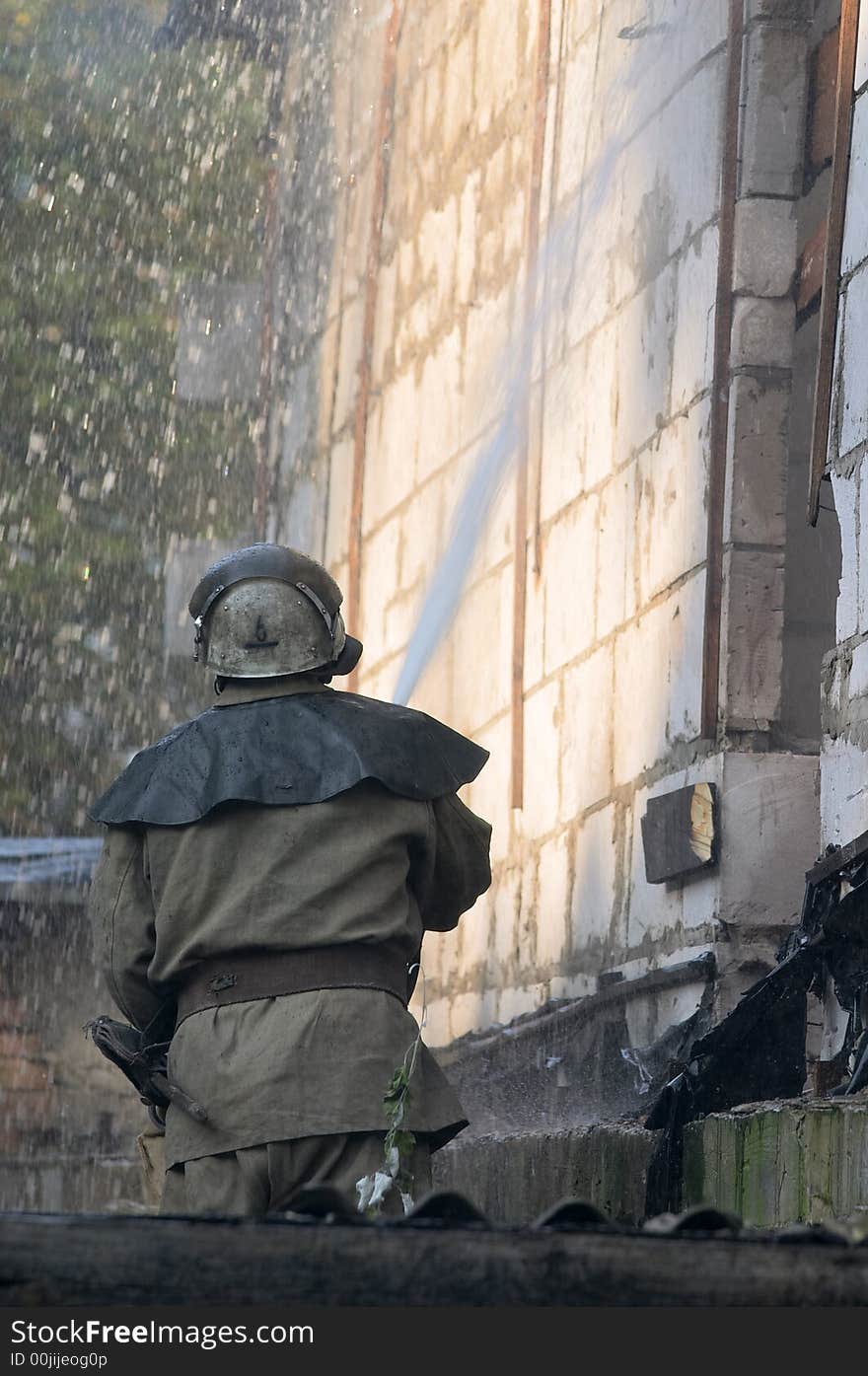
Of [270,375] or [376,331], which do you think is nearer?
[376,331]

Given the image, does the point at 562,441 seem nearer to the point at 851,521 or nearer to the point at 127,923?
the point at 851,521

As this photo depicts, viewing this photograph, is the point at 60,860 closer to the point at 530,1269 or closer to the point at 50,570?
the point at 50,570

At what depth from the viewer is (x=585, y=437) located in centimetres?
779

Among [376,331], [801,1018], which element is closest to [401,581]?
[376,331]

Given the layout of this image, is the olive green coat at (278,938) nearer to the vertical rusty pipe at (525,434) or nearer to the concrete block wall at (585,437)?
the concrete block wall at (585,437)

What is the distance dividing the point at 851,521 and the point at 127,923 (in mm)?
1972

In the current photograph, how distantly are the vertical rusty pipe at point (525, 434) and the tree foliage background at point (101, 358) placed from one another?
5.48 metres

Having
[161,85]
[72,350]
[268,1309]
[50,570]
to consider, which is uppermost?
[161,85]

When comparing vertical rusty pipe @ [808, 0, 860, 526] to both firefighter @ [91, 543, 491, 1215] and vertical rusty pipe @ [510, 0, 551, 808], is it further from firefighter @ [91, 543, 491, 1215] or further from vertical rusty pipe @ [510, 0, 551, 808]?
vertical rusty pipe @ [510, 0, 551, 808]

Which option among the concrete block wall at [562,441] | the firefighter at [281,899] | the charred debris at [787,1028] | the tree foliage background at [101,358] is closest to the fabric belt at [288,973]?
the firefighter at [281,899]

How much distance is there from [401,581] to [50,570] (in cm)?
501

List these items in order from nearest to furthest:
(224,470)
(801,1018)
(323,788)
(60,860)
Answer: (323,788) < (801,1018) < (60,860) < (224,470)

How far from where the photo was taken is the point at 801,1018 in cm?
535

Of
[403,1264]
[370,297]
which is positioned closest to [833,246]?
[403,1264]
